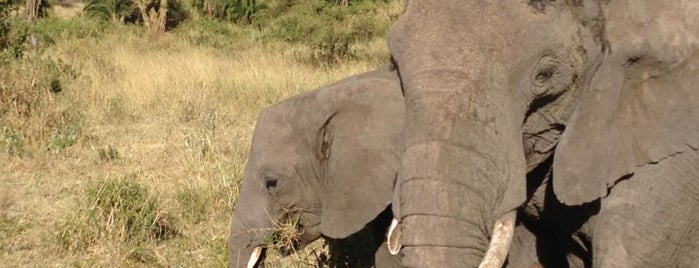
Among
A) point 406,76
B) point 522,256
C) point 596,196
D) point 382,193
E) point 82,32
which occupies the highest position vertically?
point 406,76

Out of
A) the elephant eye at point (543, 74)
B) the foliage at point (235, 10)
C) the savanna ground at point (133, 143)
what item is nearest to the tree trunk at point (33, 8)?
the foliage at point (235, 10)

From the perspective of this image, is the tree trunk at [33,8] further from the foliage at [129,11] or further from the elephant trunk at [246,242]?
the elephant trunk at [246,242]

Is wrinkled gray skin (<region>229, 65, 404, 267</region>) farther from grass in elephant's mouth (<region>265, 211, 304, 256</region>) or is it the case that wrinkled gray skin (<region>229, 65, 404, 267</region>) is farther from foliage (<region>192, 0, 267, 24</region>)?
foliage (<region>192, 0, 267, 24</region>)

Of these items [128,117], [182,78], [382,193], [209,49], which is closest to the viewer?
[382,193]

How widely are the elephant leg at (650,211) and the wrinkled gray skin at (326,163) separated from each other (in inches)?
43.1

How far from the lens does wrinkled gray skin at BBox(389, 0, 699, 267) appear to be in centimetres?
291

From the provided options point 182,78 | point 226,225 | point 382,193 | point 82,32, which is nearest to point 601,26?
point 382,193

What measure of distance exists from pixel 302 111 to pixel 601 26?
176cm

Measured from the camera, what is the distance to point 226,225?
635 cm

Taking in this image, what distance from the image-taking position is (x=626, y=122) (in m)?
3.39

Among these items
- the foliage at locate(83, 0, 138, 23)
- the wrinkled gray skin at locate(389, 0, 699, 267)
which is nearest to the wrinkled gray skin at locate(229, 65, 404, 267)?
the wrinkled gray skin at locate(389, 0, 699, 267)

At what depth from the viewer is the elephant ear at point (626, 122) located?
332cm

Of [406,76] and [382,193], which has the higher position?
[406,76]

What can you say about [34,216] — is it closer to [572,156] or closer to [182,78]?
[572,156]
